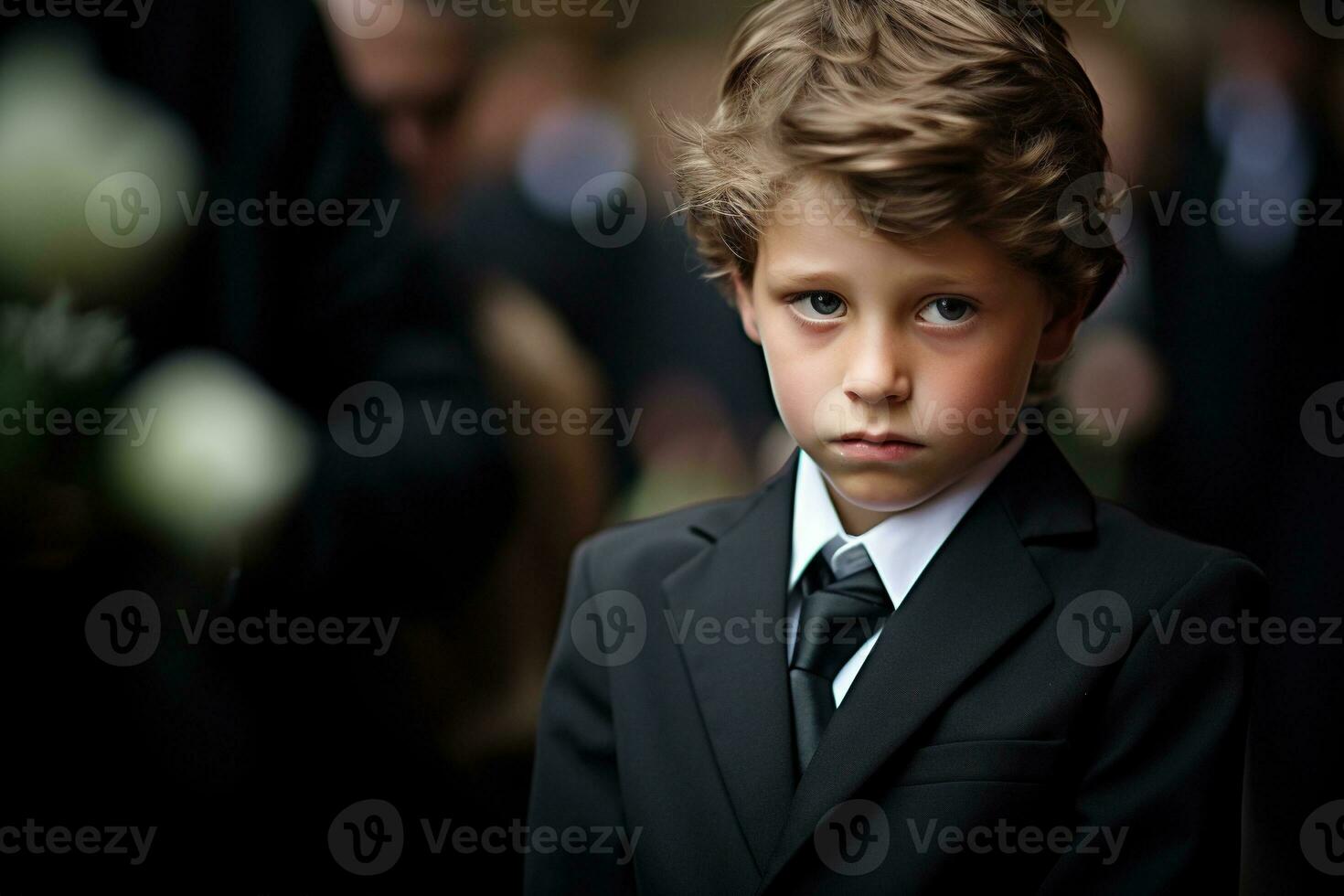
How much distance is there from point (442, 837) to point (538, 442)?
45 cm

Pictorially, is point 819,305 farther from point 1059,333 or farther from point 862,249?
point 1059,333

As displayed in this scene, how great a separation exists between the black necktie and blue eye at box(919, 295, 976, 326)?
0.62 feet

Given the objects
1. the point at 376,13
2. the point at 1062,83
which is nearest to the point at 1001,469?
the point at 1062,83

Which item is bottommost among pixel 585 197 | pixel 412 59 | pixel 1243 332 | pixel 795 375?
pixel 795 375

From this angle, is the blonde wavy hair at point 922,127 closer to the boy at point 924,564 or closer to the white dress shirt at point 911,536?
the boy at point 924,564

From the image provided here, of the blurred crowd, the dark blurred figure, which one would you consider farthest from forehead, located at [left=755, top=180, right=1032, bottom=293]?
the dark blurred figure

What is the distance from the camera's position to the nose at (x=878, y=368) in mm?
691

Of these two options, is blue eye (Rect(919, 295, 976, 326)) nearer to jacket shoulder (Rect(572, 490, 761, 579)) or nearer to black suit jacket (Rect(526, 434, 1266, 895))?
black suit jacket (Rect(526, 434, 1266, 895))

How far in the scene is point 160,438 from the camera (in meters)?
1.09

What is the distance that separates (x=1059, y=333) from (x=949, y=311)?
0.44ft

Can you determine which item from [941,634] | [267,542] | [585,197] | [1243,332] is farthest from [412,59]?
[1243,332]

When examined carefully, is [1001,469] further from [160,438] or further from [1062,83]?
[160,438]

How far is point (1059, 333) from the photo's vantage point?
812mm

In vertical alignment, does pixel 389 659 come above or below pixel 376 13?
below
